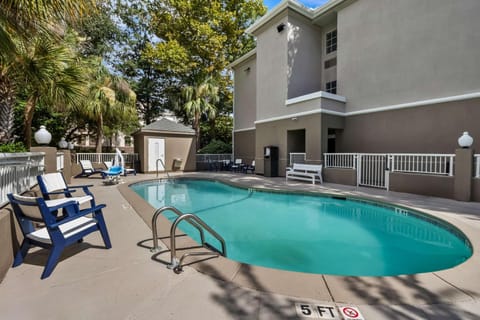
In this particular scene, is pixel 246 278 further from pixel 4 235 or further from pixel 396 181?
pixel 396 181

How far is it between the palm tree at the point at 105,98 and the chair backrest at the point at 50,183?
9.23 meters

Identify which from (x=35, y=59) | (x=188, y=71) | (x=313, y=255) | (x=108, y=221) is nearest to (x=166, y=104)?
(x=188, y=71)

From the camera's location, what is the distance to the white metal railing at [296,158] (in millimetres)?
11234

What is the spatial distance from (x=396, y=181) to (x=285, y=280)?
7.52m

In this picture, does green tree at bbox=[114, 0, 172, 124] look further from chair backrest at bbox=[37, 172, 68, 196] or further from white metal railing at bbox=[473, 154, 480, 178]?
white metal railing at bbox=[473, 154, 480, 178]

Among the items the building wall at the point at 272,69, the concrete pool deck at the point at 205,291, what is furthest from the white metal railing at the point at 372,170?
the concrete pool deck at the point at 205,291

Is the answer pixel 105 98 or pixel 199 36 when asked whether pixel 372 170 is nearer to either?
pixel 105 98

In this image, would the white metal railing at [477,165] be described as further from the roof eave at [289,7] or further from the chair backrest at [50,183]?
the chair backrest at [50,183]

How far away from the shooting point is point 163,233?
3.71 m

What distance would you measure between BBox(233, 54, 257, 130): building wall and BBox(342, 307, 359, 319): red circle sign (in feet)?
47.0

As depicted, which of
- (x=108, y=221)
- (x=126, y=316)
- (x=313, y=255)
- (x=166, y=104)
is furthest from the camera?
(x=166, y=104)

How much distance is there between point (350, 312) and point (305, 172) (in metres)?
8.77

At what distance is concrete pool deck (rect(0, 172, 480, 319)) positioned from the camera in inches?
74.9

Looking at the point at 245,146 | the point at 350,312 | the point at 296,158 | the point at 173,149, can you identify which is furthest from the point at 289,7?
the point at 350,312
